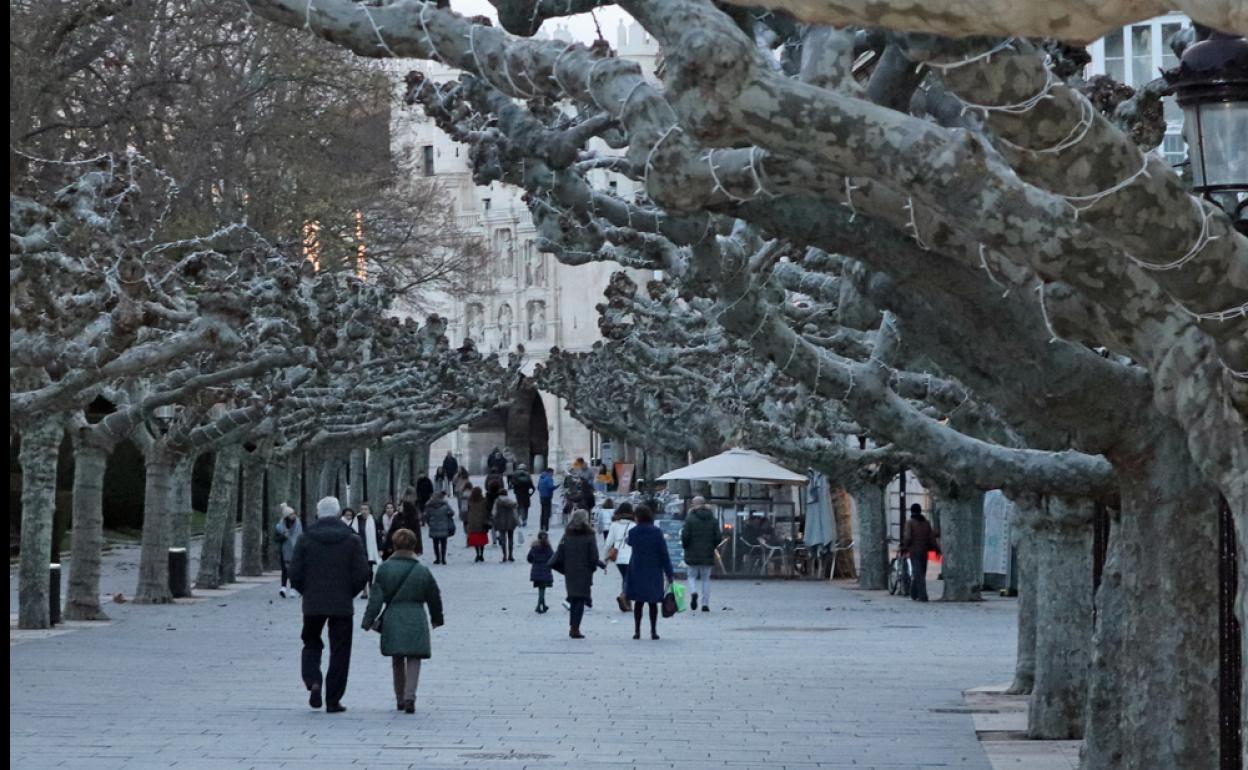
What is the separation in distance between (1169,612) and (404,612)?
7160 mm

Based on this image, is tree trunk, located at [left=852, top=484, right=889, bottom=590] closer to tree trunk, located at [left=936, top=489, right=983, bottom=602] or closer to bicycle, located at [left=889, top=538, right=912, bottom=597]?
bicycle, located at [left=889, top=538, right=912, bottom=597]

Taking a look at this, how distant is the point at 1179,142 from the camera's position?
36.2m

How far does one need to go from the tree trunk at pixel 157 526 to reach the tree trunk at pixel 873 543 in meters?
11.0

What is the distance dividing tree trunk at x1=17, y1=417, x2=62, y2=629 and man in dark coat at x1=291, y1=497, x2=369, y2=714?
835 centimetres

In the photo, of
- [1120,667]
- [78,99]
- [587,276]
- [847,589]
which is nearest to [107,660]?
A: [78,99]

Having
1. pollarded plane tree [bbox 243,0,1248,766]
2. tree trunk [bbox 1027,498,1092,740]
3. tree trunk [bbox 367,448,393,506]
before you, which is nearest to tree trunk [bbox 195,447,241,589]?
tree trunk [bbox 1027,498,1092,740]

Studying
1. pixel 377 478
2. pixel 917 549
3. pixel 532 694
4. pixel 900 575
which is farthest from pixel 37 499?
pixel 377 478

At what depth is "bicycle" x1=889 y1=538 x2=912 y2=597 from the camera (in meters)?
35.4

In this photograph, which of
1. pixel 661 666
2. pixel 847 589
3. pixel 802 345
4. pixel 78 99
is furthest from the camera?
pixel 847 589

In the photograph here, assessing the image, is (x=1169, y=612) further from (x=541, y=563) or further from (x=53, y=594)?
Answer: (x=541, y=563)

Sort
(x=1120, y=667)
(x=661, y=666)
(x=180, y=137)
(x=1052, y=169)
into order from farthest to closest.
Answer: (x=180, y=137), (x=661, y=666), (x=1120, y=667), (x=1052, y=169)

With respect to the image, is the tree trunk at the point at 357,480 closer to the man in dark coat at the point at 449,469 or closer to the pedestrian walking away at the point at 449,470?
the man in dark coat at the point at 449,469

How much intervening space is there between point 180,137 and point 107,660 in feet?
33.2

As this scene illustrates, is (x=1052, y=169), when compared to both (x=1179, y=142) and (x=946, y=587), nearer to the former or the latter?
(x=946, y=587)
